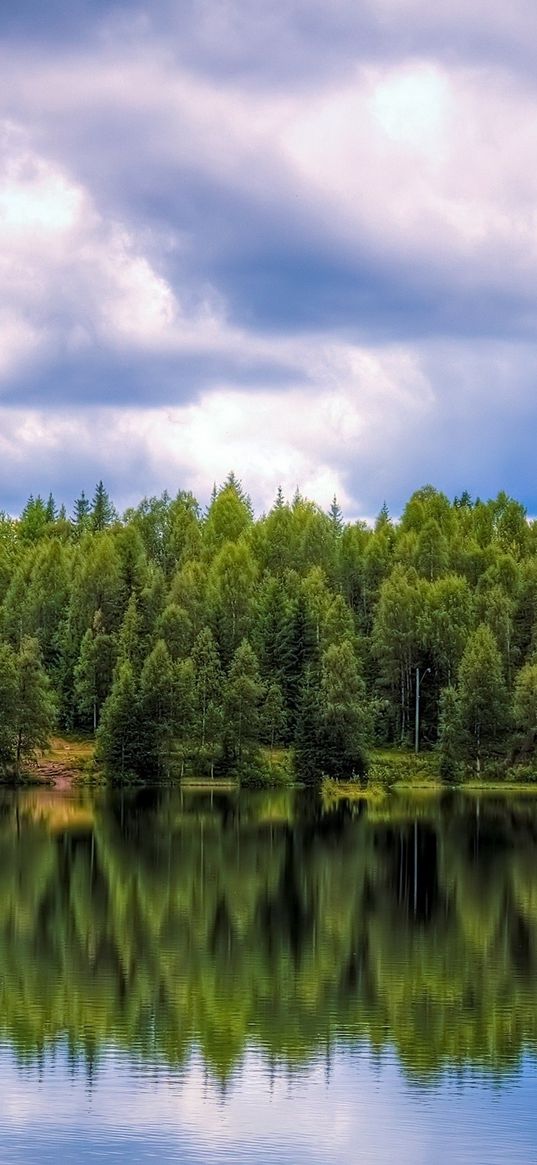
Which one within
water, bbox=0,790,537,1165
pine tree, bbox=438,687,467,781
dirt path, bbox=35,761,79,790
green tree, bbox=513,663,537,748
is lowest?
water, bbox=0,790,537,1165

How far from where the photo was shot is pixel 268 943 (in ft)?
135

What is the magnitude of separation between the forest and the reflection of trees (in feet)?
147

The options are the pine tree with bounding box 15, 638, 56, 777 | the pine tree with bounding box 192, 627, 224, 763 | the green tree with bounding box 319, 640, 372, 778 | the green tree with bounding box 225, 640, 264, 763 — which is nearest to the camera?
the pine tree with bounding box 15, 638, 56, 777

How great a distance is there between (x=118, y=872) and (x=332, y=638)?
87666 mm

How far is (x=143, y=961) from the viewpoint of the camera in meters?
37.1

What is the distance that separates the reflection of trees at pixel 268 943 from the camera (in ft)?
98.0

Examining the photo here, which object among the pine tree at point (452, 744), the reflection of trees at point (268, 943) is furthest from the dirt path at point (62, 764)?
the reflection of trees at point (268, 943)

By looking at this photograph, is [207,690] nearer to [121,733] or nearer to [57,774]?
[121,733]

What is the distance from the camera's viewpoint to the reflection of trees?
1176 inches

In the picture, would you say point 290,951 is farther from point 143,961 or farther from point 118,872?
point 118,872

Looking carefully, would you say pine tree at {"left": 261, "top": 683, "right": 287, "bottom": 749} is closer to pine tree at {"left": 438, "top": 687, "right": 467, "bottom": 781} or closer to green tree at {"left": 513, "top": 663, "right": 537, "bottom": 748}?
pine tree at {"left": 438, "top": 687, "right": 467, "bottom": 781}

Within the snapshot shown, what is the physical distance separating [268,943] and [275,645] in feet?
347

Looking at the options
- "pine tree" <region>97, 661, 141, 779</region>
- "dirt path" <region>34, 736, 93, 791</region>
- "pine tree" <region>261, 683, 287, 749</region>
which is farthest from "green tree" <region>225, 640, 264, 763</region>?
"dirt path" <region>34, 736, 93, 791</region>

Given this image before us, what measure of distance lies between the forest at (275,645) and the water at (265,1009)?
2272 inches
